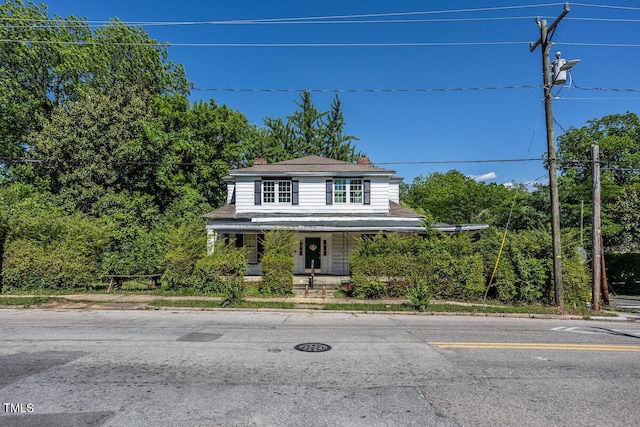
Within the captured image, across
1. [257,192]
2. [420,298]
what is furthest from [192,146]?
[420,298]

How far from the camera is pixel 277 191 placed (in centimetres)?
2244

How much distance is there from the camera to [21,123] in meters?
29.2

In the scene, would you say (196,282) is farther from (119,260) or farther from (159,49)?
(159,49)

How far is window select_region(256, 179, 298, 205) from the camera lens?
22.4 metres

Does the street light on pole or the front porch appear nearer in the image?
the street light on pole

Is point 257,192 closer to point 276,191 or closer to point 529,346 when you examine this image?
→ point 276,191

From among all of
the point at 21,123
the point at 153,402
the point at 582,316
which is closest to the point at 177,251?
the point at 153,402

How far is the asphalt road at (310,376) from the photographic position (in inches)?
160

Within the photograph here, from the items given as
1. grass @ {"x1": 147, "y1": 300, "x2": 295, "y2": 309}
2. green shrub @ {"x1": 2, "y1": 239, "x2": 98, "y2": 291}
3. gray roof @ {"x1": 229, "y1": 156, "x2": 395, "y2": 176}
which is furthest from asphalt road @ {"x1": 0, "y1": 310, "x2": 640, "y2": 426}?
gray roof @ {"x1": 229, "y1": 156, "x2": 395, "y2": 176}

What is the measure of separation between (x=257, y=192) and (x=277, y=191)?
123 cm

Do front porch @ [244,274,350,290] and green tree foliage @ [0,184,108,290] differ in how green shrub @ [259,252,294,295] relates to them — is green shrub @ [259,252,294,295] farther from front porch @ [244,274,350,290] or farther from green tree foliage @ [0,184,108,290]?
green tree foliage @ [0,184,108,290]

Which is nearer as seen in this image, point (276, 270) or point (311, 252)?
point (276, 270)

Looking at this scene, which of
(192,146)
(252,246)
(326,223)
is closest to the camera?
(326,223)

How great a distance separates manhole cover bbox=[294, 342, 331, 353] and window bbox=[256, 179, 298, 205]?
15501mm
